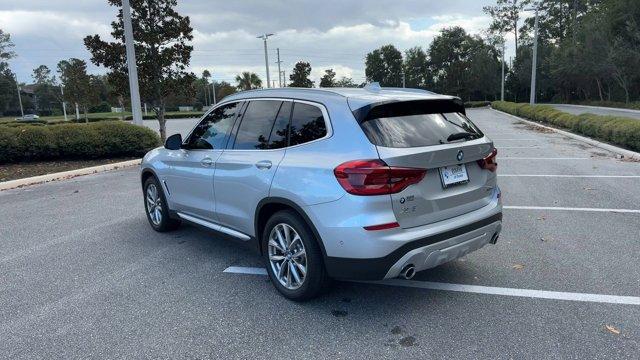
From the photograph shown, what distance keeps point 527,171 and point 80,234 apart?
835 cm

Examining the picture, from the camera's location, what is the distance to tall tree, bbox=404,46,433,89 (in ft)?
285

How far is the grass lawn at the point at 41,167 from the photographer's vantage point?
420 inches

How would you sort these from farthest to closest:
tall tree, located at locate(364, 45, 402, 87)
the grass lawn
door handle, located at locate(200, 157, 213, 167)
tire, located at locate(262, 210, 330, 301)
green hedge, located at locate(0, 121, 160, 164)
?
tall tree, located at locate(364, 45, 402, 87)
green hedge, located at locate(0, 121, 160, 164)
the grass lawn
door handle, located at locate(200, 157, 213, 167)
tire, located at locate(262, 210, 330, 301)

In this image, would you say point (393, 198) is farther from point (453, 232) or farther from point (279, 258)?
point (279, 258)

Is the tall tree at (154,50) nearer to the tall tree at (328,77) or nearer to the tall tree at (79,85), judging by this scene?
the tall tree at (79,85)

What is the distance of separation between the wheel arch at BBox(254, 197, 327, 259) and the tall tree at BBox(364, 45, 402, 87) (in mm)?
91329

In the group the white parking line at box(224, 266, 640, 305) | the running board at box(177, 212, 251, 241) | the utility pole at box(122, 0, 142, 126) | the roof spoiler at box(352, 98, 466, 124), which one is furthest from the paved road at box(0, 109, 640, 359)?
the utility pole at box(122, 0, 142, 126)

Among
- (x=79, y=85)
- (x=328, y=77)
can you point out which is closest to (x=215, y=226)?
(x=79, y=85)

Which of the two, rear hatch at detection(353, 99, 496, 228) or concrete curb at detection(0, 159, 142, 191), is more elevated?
rear hatch at detection(353, 99, 496, 228)

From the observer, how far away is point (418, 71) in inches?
3477

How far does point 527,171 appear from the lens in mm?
9719

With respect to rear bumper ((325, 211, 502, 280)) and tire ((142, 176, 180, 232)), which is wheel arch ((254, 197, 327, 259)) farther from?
tire ((142, 176, 180, 232))

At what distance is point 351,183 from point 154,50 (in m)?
15.1

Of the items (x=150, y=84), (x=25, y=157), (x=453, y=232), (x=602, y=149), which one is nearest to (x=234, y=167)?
(x=453, y=232)
